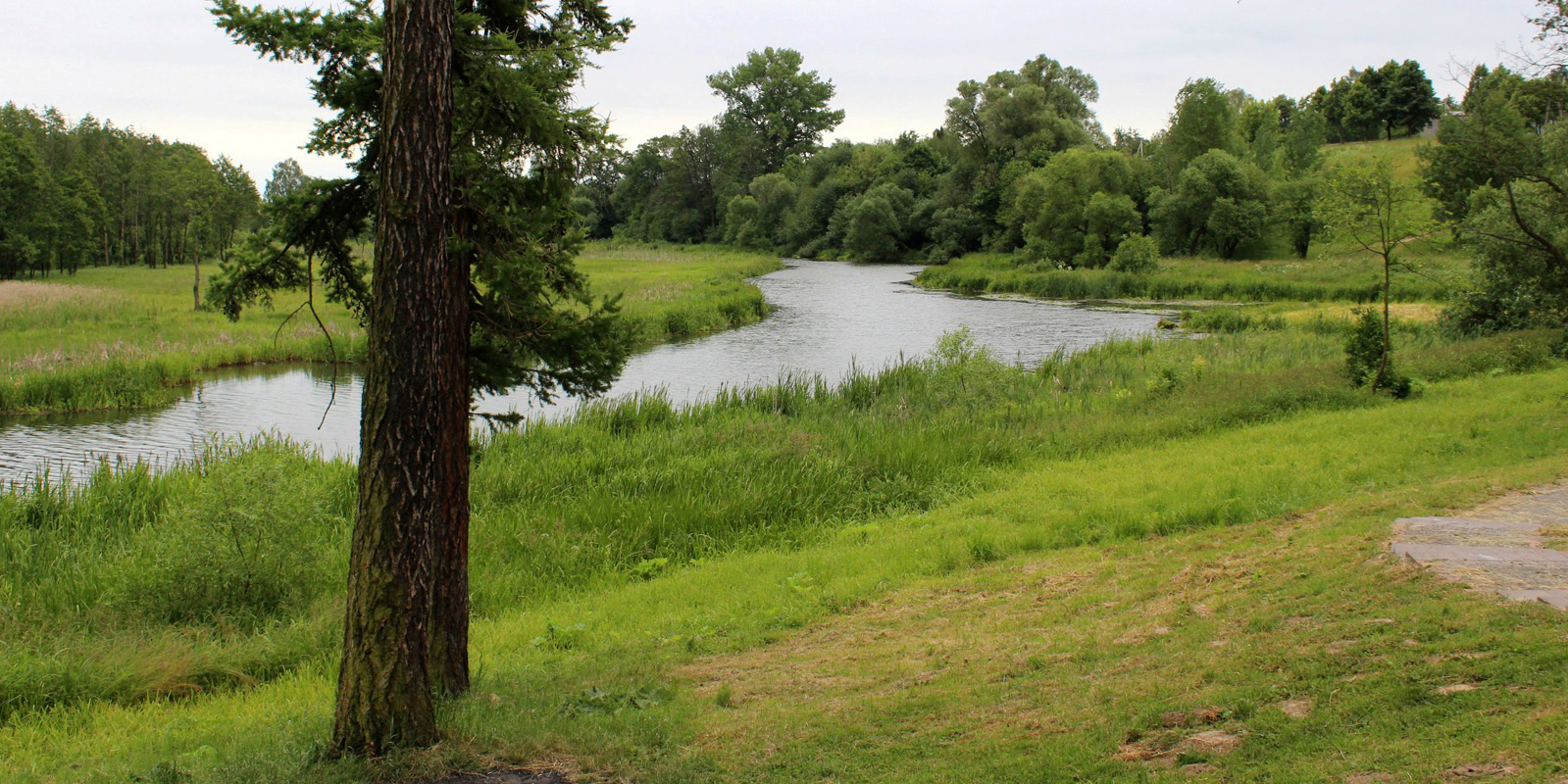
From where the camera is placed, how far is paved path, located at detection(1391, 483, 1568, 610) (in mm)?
5879

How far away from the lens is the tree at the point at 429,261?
213 inches

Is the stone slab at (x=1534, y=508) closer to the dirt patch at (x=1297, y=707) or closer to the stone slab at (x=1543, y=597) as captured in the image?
the stone slab at (x=1543, y=597)

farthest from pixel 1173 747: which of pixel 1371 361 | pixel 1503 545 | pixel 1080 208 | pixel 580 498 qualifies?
pixel 1080 208

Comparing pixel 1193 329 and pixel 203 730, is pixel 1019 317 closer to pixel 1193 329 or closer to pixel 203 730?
pixel 1193 329

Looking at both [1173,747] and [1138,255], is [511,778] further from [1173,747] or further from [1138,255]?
[1138,255]

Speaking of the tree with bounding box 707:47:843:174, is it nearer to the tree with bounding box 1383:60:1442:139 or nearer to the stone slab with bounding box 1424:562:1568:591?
the tree with bounding box 1383:60:1442:139

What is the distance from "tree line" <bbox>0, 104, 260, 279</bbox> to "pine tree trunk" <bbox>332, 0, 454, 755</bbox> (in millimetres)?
33298

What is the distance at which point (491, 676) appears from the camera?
22.4 feet

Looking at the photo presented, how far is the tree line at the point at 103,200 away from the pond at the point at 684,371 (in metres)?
12.5

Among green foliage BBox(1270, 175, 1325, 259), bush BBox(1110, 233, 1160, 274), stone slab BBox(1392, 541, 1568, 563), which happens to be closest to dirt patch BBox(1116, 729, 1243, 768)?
stone slab BBox(1392, 541, 1568, 563)

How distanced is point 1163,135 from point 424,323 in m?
80.0

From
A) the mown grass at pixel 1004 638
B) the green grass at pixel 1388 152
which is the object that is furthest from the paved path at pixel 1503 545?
the green grass at pixel 1388 152

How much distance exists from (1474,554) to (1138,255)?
2092 inches

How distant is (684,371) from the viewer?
29203mm
